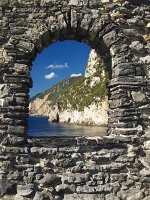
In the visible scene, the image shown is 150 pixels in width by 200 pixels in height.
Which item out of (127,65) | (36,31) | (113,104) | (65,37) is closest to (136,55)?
(127,65)

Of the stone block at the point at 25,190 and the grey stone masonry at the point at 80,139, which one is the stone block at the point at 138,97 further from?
the stone block at the point at 25,190

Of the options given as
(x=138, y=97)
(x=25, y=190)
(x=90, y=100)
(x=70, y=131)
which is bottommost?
(x=25, y=190)

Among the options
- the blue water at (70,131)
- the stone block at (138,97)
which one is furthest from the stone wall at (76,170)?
the blue water at (70,131)

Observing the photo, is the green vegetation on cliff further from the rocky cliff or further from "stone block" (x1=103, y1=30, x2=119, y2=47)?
"stone block" (x1=103, y1=30, x2=119, y2=47)

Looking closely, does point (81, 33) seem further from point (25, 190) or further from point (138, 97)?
point (25, 190)

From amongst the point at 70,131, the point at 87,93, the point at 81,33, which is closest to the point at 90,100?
the point at 87,93

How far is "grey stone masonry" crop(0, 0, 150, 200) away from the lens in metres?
7.01

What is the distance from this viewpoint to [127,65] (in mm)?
7531

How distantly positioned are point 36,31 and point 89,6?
1369 mm

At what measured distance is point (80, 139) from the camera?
723 centimetres

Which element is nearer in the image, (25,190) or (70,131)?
(25,190)

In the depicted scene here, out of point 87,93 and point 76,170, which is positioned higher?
point 87,93

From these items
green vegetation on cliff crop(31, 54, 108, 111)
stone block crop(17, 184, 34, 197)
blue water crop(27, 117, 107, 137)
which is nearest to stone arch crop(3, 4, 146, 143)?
stone block crop(17, 184, 34, 197)

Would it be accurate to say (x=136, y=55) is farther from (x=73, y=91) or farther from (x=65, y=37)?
(x=73, y=91)
